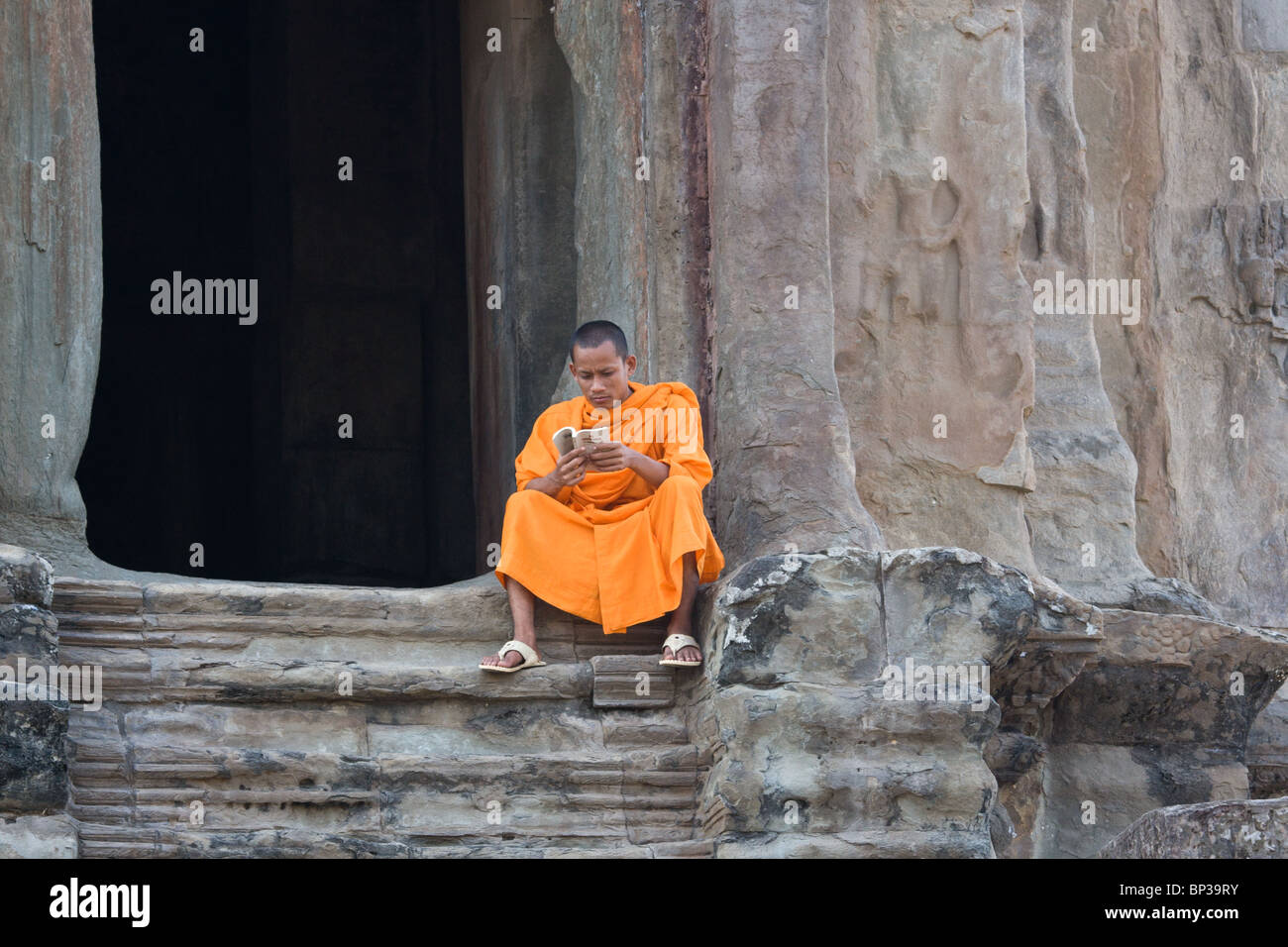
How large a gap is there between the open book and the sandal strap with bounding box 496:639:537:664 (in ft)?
1.89

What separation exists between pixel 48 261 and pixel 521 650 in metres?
1.97

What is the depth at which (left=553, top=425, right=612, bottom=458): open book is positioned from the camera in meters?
6.49

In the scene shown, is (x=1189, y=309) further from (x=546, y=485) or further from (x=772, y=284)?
(x=546, y=485)

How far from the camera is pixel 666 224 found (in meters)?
7.27

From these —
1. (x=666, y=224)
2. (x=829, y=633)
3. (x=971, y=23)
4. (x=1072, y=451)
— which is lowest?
(x=829, y=633)

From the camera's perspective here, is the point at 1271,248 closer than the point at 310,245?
Yes

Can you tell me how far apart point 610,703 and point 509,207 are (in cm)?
248

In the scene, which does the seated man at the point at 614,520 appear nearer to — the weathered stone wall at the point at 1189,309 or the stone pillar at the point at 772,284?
the stone pillar at the point at 772,284

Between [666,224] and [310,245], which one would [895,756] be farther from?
[310,245]

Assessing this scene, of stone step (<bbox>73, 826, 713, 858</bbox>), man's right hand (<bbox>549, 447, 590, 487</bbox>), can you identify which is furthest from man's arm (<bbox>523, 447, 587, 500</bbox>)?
stone step (<bbox>73, 826, 713, 858</bbox>)

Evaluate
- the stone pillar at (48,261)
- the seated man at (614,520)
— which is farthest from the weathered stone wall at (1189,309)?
the stone pillar at (48,261)

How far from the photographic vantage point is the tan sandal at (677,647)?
20.7 ft

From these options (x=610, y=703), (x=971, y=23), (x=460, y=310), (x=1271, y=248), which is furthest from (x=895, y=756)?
(x=460, y=310)
